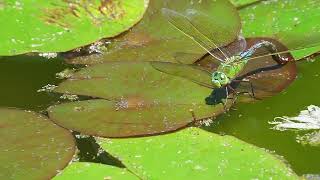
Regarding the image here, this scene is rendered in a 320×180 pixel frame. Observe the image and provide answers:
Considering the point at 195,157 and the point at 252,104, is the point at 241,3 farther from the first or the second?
the point at 195,157

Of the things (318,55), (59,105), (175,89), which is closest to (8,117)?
(59,105)

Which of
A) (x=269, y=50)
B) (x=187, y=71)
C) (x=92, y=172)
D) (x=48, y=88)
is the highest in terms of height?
(x=269, y=50)

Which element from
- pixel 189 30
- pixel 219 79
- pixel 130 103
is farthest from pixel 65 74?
pixel 219 79

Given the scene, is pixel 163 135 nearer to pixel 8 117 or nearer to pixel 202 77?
pixel 202 77

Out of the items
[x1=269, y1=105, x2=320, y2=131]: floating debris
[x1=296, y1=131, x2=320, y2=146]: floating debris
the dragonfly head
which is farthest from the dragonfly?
[x1=296, y1=131, x2=320, y2=146]: floating debris

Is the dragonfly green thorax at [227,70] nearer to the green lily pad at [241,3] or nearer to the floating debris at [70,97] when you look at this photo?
the green lily pad at [241,3]

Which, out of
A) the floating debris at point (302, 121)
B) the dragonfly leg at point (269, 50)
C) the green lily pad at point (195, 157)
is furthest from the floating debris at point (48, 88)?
the floating debris at point (302, 121)

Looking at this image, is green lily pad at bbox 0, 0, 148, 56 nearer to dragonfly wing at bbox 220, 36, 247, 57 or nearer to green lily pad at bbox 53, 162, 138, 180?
dragonfly wing at bbox 220, 36, 247, 57
